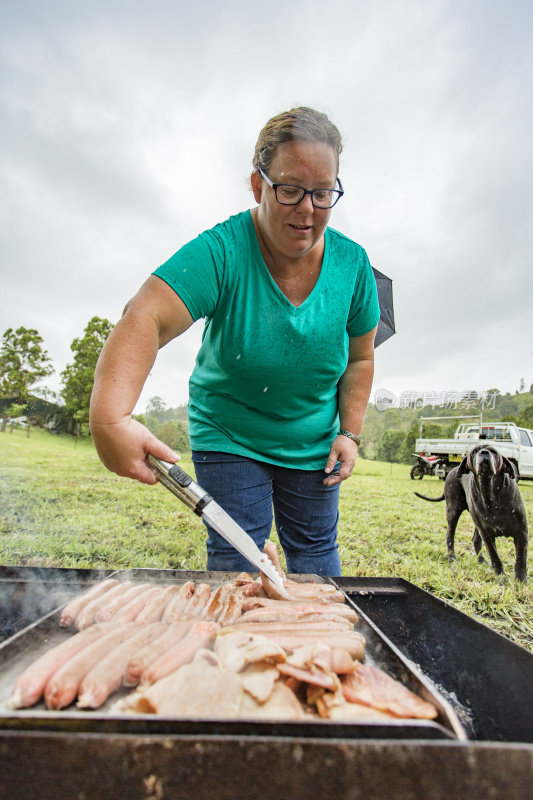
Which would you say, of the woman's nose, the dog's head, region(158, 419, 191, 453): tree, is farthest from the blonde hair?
region(158, 419, 191, 453): tree

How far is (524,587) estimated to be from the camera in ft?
14.8

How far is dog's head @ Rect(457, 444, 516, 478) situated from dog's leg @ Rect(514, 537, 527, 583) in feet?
2.11

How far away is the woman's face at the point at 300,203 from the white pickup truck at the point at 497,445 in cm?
1658

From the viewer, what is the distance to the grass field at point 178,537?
4.38 metres

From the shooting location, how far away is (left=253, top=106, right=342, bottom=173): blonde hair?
2.01 metres

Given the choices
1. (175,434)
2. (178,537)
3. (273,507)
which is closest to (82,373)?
(175,434)

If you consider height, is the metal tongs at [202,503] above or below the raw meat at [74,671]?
above

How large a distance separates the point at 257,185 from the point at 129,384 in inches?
48.2

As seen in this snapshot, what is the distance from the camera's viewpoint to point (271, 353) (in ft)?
7.45

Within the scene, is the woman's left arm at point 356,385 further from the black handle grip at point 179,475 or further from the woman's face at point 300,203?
the black handle grip at point 179,475

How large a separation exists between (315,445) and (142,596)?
48.5 inches

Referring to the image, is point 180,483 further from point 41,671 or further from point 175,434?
point 175,434

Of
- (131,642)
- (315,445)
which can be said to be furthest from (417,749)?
(315,445)

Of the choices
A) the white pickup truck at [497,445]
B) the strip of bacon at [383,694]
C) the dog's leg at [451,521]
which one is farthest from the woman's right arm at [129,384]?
the white pickup truck at [497,445]
